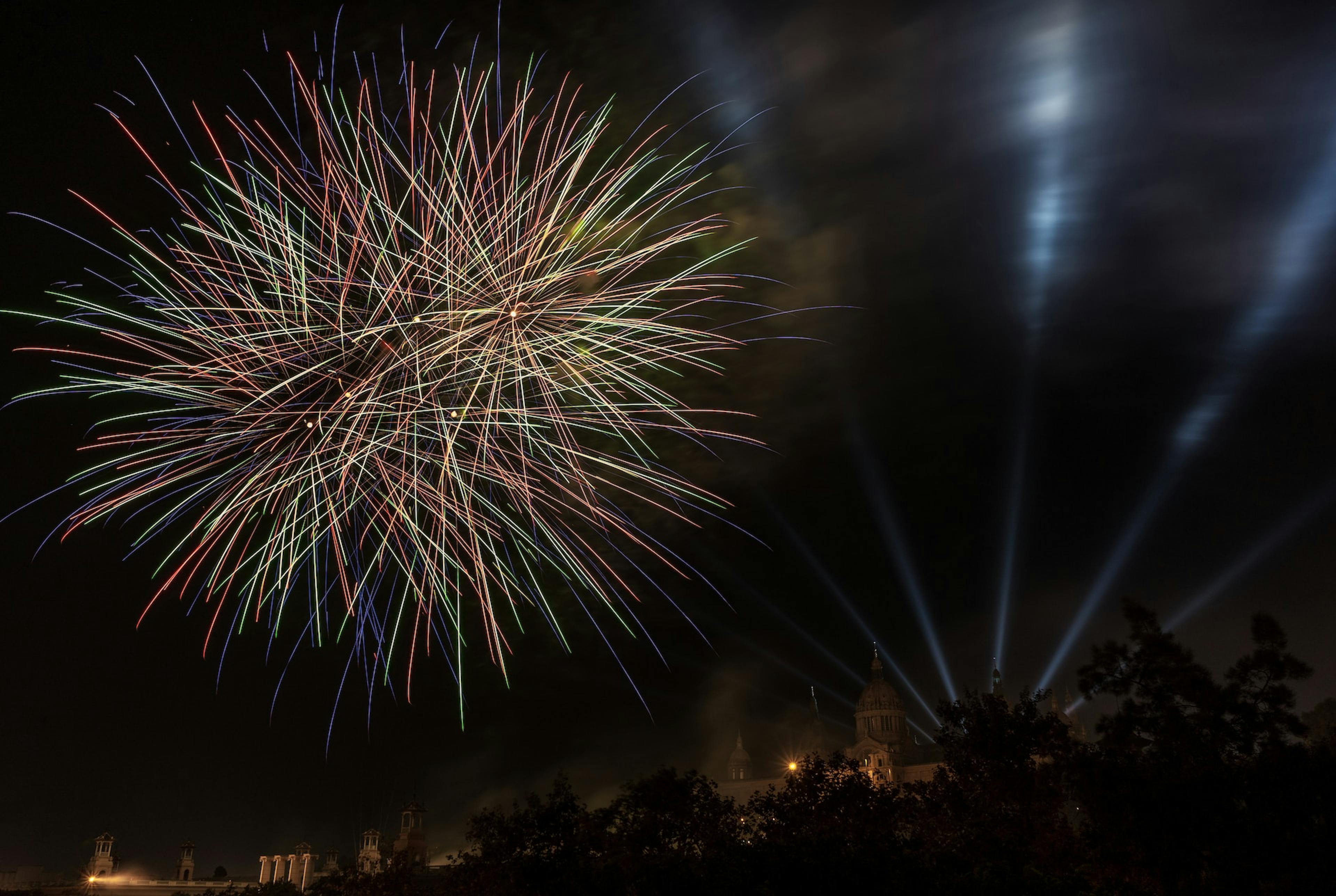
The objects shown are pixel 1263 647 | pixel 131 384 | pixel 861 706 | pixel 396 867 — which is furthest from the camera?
pixel 861 706

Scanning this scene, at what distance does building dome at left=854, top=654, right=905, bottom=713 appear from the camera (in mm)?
128000

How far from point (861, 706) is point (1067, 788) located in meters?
103

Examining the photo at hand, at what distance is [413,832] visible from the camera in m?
84.1

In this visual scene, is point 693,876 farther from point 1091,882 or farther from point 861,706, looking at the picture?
point 861,706

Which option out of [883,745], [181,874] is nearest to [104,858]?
[181,874]

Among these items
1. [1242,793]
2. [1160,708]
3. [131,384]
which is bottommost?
[1242,793]

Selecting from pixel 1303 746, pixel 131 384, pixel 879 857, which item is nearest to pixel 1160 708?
pixel 1303 746

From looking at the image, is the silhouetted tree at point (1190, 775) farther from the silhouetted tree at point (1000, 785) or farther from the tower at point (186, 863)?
the tower at point (186, 863)

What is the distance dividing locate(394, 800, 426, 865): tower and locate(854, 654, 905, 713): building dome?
211 ft

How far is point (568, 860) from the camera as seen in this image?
31031 mm

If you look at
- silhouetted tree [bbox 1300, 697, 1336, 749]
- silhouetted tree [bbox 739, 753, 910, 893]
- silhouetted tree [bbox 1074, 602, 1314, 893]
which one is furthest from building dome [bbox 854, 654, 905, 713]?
silhouetted tree [bbox 1074, 602, 1314, 893]

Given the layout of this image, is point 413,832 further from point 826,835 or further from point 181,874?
point 826,835

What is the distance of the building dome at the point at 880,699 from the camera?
5039 inches

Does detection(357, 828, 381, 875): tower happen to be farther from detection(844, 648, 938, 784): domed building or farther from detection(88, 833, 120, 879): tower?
detection(844, 648, 938, 784): domed building
